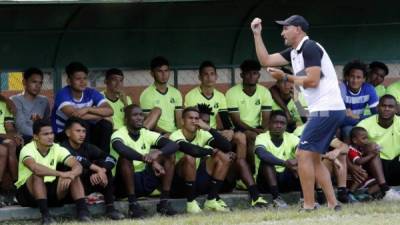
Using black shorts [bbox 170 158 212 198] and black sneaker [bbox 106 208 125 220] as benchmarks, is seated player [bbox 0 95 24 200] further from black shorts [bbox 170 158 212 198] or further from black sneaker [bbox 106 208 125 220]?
black shorts [bbox 170 158 212 198]

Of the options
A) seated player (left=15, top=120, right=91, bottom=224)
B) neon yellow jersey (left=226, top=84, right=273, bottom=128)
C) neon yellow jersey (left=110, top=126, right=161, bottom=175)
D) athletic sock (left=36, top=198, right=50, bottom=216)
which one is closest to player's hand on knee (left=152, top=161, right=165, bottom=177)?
neon yellow jersey (left=110, top=126, right=161, bottom=175)

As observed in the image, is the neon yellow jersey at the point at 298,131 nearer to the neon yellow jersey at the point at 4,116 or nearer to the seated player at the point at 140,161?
the seated player at the point at 140,161

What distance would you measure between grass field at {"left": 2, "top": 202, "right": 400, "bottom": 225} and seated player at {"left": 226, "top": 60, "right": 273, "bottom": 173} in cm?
173

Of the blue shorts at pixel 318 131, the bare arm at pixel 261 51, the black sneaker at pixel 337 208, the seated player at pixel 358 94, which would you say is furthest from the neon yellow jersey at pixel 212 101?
the blue shorts at pixel 318 131

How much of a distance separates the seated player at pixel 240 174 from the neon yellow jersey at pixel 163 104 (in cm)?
31

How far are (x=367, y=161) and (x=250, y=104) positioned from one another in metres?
1.56

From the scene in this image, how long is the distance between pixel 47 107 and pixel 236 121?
226 centimetres

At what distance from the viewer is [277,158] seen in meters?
12.2

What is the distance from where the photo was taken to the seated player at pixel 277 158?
1223 centimetres

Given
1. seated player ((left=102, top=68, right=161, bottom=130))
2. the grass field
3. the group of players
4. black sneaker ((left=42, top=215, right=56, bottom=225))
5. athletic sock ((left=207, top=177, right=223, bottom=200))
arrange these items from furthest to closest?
seated player ((left=102, top=68, right=161, bottom=130)) → athletic sock ((left=207, top=177, right=223, bottom=200)) → black sneaker ((left=42, top=215, right=56, bottom=225)) → the group of players → the grass field

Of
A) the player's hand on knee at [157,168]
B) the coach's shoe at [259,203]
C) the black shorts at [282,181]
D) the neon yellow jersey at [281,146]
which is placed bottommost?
the coach's shoe at [259,203]

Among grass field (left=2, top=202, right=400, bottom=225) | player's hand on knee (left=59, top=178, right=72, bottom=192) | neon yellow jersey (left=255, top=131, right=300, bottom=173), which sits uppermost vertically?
neon yellow jersey (left=255, top=131, right=300, bottom=173)

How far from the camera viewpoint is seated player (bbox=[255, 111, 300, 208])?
12.2 metres

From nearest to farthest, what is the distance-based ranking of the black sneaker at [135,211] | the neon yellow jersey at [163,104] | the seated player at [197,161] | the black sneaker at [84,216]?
the black sneaker at [84,216]
the black sneaker at [135,211]
the seated player at [197,161]
the neon yellow jersey at [163,104]
